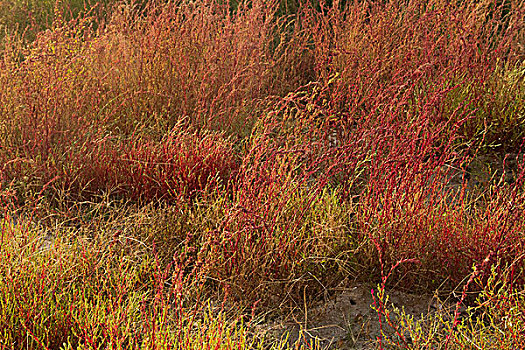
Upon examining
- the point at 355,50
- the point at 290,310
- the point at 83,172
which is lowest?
the point at 290,310

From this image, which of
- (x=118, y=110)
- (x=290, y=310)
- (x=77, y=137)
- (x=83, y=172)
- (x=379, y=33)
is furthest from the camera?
(x=379, y=33)

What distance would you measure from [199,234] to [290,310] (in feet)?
2.14

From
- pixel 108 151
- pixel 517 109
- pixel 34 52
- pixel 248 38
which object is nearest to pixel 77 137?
pixel 108 151

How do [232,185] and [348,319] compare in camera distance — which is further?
[232,185]

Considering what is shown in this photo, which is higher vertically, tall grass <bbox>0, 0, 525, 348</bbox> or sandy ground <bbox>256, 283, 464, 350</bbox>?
tall grass <bbox>0, 0, 525, 348</bbox>

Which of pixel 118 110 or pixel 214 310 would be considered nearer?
pixel 214 310

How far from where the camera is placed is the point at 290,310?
220cm

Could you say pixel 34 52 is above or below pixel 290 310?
above

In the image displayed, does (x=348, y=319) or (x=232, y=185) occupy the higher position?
(x=232, y=185)

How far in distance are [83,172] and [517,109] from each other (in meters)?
2.56

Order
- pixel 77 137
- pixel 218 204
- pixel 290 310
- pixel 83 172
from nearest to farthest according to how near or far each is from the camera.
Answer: pixel 290 310
pixel 218 204
pixel 83 172
pixel 77 137

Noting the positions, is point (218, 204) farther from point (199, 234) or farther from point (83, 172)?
Answer: point (83, 172)

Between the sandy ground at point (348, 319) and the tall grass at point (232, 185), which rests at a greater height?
the tall grass at point (232, 185)

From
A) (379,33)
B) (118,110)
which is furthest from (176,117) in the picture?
(379,33)
